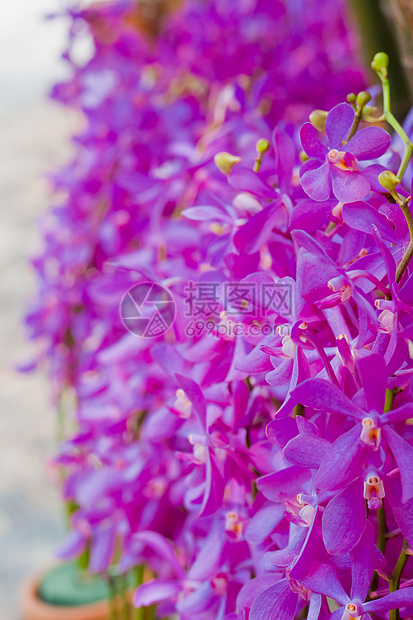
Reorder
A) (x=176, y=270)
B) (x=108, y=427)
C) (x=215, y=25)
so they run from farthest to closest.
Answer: (x=215, y=25) → (x=108, y=427) → (x=176, y=270)

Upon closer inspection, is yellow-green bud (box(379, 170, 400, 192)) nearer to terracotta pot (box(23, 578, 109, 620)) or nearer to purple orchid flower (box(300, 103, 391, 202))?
purple orchid flower (box(300, 103, 391, 202))

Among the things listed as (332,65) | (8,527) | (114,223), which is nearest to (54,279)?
(114,223)

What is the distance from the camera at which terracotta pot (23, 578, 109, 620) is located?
0.79m

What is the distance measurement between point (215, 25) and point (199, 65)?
0.06 meters

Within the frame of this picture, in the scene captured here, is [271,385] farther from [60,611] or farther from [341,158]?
[60,611]

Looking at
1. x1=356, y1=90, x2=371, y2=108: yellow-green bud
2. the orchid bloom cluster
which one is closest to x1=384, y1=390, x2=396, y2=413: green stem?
the orchid bloom cluster

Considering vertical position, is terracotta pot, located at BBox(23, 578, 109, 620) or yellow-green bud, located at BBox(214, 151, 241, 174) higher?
yellow-green bud, located at BBox(214, 151, 241, 174)

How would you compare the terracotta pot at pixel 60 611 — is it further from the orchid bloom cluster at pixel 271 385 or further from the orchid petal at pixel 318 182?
the orchid petal at pixel 318 182

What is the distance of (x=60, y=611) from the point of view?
82 centimetres

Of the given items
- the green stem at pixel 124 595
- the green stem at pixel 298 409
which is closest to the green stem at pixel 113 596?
the green stem at pixel 124 595

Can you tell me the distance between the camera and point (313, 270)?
221mm

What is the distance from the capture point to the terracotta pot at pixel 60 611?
0.79m

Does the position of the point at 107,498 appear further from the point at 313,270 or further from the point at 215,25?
the point at 215,25

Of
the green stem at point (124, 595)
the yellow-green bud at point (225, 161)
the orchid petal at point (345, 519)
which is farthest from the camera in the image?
the green stem at point (124, 595)
